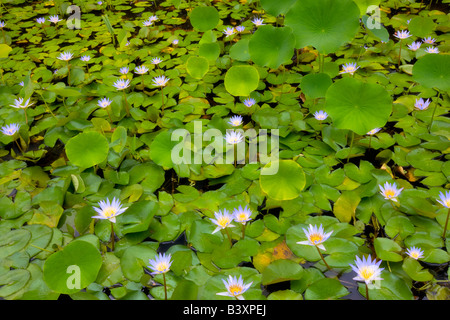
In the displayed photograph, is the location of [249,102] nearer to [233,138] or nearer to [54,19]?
[233,138]

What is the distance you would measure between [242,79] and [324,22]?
48cm

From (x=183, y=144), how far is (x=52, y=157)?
742 millimetres

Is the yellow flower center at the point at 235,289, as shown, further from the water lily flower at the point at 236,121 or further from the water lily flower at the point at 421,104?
the water lily flower at the point at 421,104

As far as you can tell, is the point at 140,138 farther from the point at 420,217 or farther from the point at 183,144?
the point at 420,217

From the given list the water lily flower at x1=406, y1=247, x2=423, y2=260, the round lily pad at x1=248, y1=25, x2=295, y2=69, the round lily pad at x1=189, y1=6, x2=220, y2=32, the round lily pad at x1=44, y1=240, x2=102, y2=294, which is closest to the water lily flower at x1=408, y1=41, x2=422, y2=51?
the round lily pad at x1=248, y1=25, x2=295, y2=69

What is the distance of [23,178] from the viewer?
4.92ft

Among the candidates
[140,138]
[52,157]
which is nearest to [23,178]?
[52,157]

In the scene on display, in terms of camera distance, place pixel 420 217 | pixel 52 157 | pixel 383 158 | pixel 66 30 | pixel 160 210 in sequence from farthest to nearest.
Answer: pixel 66 30 → pixel 52 157 → pixel 383 158 → pixel 160 210 → pixel 420 217

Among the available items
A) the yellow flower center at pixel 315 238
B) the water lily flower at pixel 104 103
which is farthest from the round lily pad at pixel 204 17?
the yellow flower center at pixel 315 238

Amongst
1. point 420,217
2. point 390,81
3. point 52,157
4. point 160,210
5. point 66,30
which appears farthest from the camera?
point 66,30

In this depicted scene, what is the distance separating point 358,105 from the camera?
133 cm

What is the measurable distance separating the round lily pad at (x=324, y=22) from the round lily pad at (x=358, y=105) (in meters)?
0.33

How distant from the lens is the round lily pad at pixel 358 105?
1.30 m
